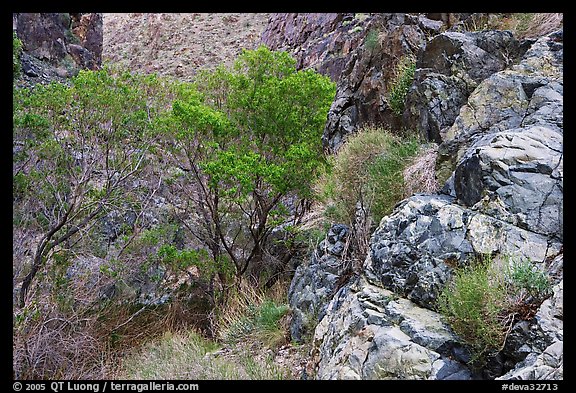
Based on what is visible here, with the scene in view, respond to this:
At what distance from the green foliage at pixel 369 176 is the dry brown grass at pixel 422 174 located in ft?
0.34

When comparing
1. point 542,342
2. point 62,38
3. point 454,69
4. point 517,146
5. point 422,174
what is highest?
point 62,38

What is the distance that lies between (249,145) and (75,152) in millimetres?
3792

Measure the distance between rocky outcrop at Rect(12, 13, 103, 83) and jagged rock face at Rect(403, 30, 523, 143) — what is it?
52.4ft

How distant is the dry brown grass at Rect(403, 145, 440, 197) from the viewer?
19.9ft

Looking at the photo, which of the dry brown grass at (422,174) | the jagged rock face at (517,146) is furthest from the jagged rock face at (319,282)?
the jagged rock face at (517,146)

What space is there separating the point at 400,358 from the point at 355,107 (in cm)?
664

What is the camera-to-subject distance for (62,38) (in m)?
21.4

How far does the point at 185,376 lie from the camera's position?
585 centimetres

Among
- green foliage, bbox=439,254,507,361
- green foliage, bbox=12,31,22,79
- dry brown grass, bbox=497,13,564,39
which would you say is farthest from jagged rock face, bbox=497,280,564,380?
green foliage, bbox=12,31,22,79

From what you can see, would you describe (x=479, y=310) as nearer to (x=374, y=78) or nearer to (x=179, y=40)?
(x=374, y=78)

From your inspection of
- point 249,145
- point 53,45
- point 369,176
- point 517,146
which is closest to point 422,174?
point 369,176
